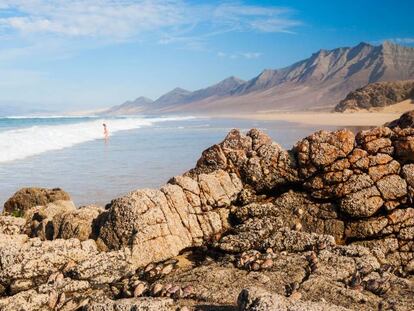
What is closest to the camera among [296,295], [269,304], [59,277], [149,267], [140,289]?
[269,304]

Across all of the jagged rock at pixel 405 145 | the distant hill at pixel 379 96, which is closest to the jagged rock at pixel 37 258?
the jagged rock at pixel 405 145

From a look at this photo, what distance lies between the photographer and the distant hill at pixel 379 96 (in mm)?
90312

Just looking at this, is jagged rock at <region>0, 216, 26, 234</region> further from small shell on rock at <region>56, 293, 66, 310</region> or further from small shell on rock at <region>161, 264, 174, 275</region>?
small shell on rock at <region>161, 264, 174, 275</region>

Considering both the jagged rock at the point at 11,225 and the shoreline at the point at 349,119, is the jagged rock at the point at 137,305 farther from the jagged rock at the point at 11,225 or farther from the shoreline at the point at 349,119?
the shoreline at the point at 349,119

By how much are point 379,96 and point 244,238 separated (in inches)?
3534

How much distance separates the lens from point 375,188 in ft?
29.8

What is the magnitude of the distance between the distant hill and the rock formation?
3281 inches

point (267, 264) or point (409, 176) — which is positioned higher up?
point (409, 176)

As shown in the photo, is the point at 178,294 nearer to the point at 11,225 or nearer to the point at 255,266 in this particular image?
the point at 255,266

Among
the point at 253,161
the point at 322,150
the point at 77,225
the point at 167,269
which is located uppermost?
the point at 322,150

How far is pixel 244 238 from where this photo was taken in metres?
8.52

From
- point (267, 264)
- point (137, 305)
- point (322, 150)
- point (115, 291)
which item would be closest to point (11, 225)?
point (115, 291)

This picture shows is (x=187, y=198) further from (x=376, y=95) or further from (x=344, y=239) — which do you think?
(x=376, y=95)

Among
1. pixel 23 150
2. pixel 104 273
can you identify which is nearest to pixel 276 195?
pixel 104 273
